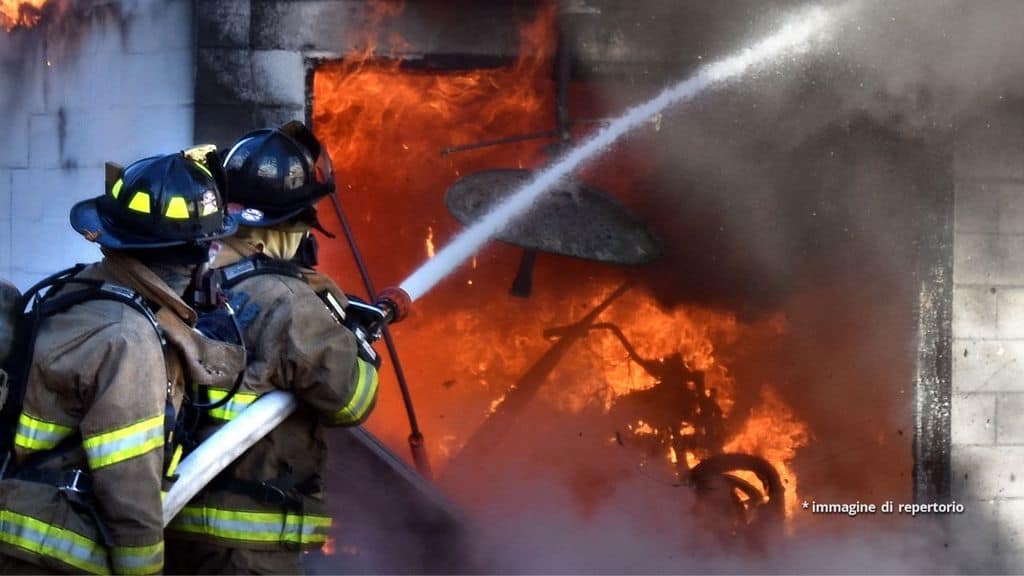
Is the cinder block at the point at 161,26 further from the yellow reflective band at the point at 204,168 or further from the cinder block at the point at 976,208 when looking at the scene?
the cinder block at the point at 976,208

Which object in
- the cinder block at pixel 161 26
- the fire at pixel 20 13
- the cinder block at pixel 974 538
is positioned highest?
the fire at pixel 20 13

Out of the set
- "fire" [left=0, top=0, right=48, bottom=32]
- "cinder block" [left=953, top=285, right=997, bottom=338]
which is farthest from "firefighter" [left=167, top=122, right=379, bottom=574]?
"cinder block" [left=953, top=285, right=997, bottom=338]

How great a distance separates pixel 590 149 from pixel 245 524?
3357 millimetres

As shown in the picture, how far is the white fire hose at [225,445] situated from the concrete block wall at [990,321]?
4.48 metres

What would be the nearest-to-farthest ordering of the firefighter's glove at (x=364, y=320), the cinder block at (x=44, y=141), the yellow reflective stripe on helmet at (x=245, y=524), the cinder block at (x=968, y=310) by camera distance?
1. the yellow reflective stripe on helmet at (x=245, y=524)
2. the firefighter's glove at (x=364, y=320)
3. the cinder block at (x=44, y=141)
4. the cinder block at (x=968, y=310)

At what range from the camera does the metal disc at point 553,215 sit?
20.3 ft

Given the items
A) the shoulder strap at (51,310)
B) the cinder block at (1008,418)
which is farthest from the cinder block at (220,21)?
the cinder block at (1008,418)

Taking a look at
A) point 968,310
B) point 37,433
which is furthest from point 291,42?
point 968,310

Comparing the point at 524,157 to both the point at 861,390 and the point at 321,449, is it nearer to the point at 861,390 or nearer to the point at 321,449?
the point at 861,390

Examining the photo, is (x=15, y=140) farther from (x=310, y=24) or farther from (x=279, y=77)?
(x=310, y=24)

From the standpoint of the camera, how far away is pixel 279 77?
6.04 metres

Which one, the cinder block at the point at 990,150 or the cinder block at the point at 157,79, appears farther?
the cinder block at the point at 990,150

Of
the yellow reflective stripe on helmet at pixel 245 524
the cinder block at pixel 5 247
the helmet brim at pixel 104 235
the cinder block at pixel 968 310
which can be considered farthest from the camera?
the cinder block at pixel 968 310

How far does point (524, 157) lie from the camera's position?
245 inches
